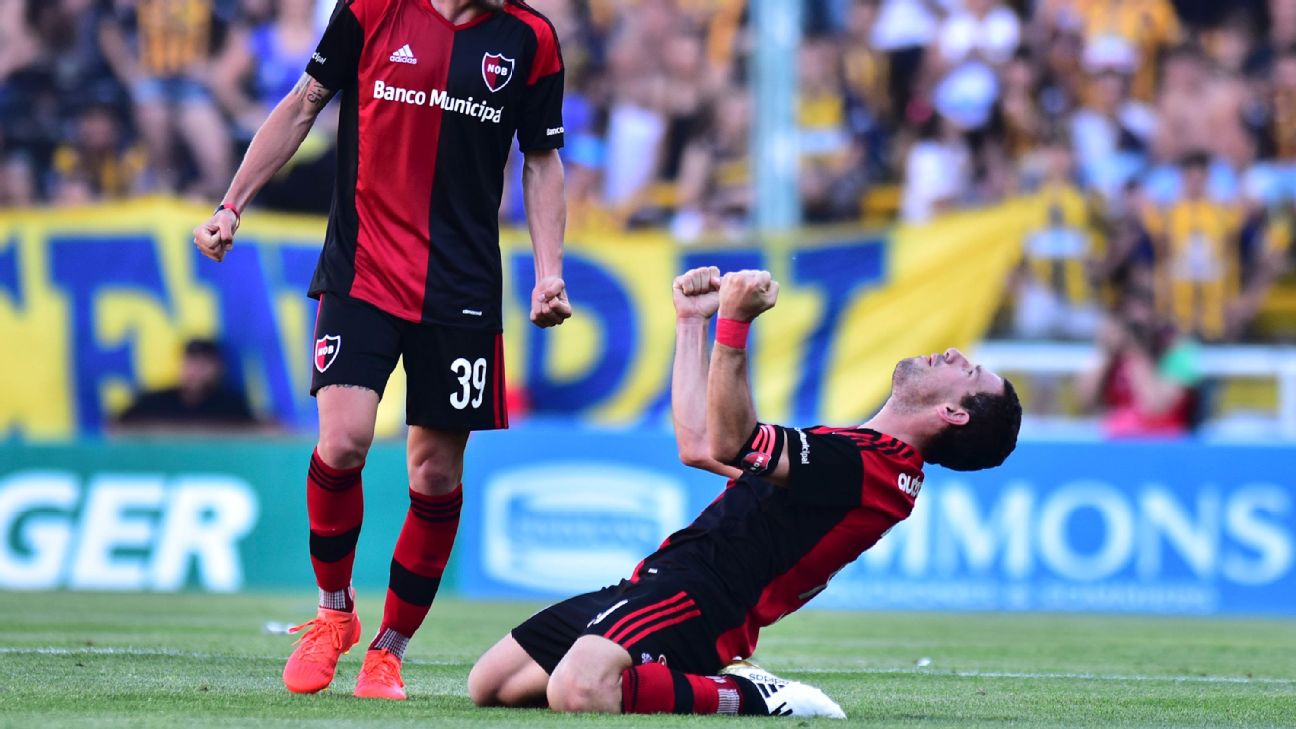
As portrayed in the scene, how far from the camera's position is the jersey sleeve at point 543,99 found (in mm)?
5910

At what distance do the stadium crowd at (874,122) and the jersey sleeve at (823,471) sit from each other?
8709 mm

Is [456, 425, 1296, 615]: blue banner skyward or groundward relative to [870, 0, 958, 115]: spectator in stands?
groundward

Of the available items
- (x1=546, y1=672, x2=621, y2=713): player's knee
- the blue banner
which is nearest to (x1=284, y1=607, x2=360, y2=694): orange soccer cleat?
(x1=546, y1=672, x2=621, y2=713): player's knee

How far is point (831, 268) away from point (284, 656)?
682 centimetres

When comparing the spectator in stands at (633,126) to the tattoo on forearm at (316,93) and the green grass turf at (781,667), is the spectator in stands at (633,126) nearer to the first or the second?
the green grass turf at (781,667)

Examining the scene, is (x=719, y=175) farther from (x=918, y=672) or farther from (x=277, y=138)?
(x=277, y=138)

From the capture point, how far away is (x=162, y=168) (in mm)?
14266

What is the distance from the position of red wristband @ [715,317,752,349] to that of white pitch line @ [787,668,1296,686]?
2383mm

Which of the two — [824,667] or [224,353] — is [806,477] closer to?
[824,667]

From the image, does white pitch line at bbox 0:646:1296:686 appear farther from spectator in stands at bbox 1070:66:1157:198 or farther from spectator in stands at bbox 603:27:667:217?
spectator in stands at bbox 1070:66:1157:198

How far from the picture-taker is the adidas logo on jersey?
5688 millimetres

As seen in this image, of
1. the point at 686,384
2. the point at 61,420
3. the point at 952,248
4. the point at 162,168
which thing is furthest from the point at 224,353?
the point at 686,384

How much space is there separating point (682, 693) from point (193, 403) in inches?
327

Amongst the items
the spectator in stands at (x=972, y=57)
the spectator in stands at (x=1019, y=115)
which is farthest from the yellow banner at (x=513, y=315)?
the spectator in stands at (x=972, y=57)
